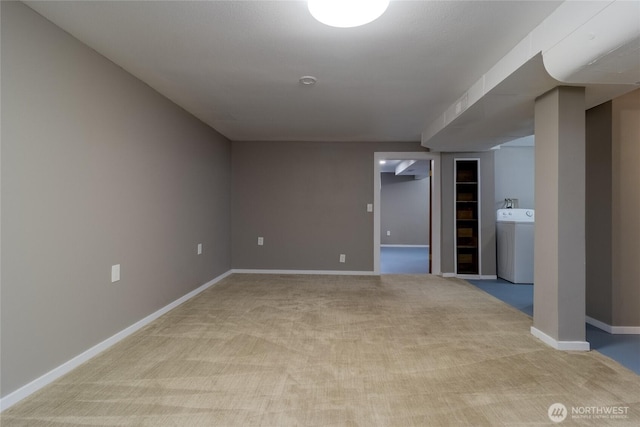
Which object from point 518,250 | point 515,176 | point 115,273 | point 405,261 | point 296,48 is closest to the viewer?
point 296,48

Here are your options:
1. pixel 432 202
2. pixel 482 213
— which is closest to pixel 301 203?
pixel 432 202

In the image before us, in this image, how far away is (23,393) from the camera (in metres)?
1.73

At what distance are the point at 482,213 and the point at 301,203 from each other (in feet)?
9.40

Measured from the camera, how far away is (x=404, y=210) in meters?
9.66

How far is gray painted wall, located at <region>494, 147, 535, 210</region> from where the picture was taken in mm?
5465

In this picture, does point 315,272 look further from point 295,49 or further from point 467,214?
point 295,49

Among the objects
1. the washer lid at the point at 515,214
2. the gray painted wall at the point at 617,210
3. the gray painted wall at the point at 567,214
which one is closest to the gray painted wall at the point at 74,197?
the gray painted wall at the point at 567,214

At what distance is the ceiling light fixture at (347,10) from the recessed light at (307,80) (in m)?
1.03

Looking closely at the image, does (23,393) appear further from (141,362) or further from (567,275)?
(567,275)

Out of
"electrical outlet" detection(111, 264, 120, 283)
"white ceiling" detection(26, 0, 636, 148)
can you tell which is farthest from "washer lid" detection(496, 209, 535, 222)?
"electrical outlet" detection(111, 264, 120, 283)

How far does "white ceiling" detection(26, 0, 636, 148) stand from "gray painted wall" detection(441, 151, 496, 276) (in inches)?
70.3

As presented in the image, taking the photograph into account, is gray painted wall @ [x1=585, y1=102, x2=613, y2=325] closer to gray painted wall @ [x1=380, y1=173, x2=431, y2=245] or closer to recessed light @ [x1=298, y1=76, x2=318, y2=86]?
recessed light @ [x1=298, y1=76, x2=318, y2=86]

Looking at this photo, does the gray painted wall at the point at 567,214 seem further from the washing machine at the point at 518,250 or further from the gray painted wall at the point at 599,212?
the washing machine at the point at 518,250

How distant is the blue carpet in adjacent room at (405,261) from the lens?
18.7 feet
